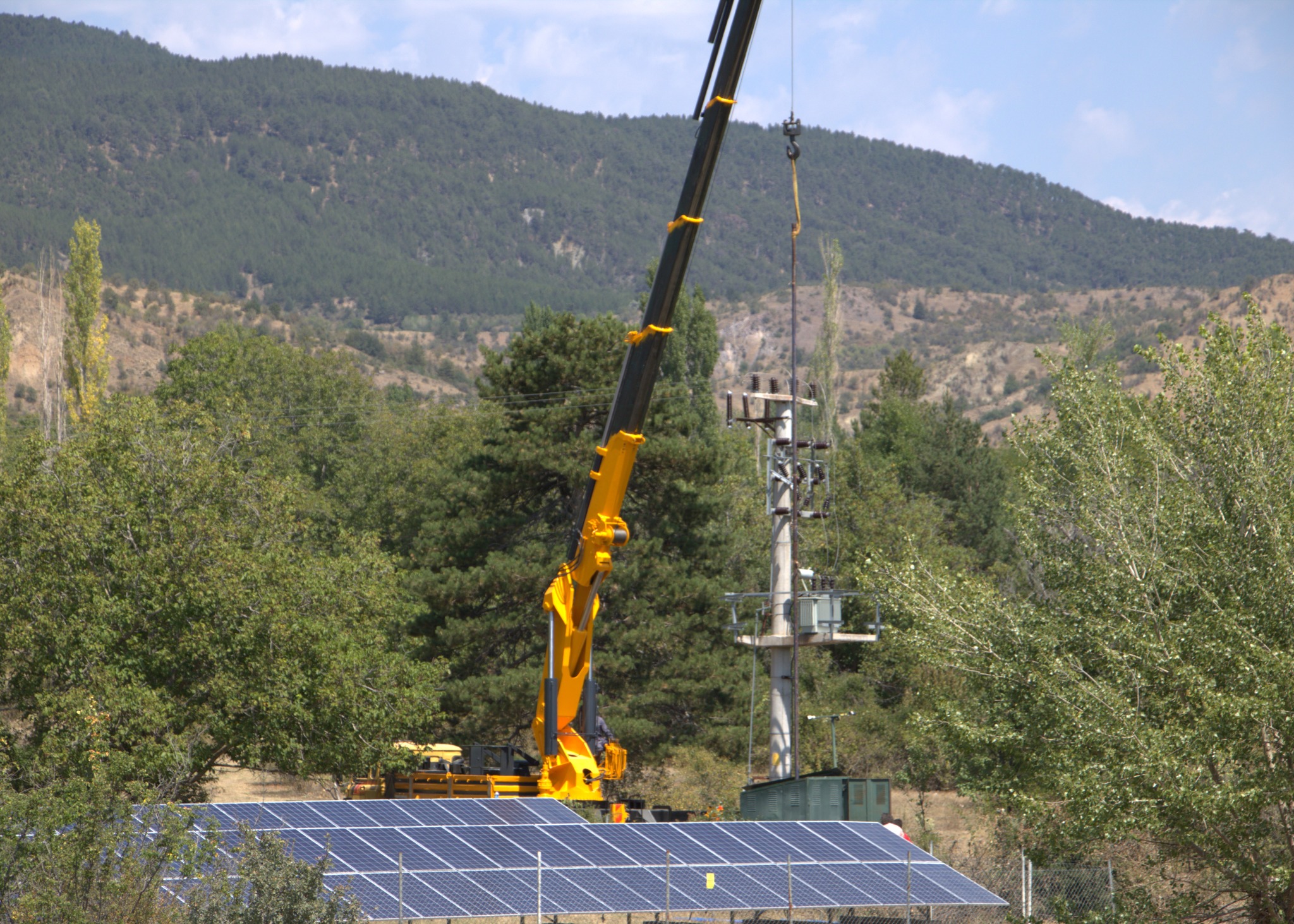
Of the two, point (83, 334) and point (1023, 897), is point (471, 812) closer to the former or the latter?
point (1023, 897)

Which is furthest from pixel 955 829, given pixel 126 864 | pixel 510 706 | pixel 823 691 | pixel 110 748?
pixel 126 864

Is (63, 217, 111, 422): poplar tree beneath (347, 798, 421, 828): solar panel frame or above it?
above

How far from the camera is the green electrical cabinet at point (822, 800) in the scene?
2589 cm

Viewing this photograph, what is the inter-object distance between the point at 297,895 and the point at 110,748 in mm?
14504

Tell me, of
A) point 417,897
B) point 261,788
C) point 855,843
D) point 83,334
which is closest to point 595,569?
point 855,843

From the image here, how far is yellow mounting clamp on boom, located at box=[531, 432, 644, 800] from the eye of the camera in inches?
915

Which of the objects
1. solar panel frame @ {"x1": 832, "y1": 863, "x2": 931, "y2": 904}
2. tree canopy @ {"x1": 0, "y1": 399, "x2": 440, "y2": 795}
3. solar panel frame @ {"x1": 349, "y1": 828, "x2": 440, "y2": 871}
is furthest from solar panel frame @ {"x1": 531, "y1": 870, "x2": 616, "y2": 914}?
tree canopy @ {"x1": 0, "y1": 399, "x2": 440, "y2": 795}

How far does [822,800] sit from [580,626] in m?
5.98

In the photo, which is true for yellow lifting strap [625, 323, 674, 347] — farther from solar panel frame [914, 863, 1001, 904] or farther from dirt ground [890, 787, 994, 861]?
dirt ground [890, 787, 994, 861]

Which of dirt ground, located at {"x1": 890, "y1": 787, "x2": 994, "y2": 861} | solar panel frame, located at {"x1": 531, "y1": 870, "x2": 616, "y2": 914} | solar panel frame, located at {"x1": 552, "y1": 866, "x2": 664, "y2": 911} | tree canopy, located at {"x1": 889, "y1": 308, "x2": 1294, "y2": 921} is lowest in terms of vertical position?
dirt ground, located at {"x1": 890, "y1": 787, "x2": 994, "y2": 861}

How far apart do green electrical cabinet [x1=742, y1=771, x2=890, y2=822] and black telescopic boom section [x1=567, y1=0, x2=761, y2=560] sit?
7.02m

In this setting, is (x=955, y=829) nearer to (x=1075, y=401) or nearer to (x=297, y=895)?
(x=1075, y=401)

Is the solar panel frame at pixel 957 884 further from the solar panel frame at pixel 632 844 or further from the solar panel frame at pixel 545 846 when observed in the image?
the solar panel frame at pixel 545 846

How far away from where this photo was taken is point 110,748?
24969 mm
